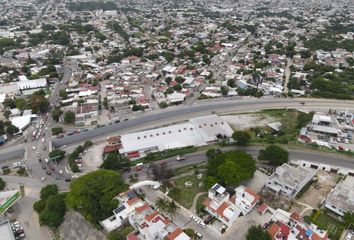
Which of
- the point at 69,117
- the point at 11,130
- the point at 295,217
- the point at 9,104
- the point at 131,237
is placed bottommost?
the point at 9,104

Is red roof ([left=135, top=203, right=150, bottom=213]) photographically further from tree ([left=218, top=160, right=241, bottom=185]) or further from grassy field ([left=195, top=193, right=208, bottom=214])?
tree ([left=218, top=160, right=241, bottom=185])

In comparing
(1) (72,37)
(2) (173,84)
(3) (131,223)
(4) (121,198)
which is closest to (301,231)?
(3) (131,223)

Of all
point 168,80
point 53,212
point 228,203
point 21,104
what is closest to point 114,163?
point 53,212

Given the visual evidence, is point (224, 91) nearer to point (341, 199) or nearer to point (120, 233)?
point (341, 199)

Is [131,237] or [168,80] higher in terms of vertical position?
[131,237]

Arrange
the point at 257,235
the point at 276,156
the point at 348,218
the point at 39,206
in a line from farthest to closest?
1. the point at 276,156
2. the point at 39,206
3. the point at 348,218
4. the point at 257,235

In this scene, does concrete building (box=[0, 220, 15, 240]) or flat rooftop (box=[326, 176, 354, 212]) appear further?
flat rooftop (box=[326, 176, 354, 212])

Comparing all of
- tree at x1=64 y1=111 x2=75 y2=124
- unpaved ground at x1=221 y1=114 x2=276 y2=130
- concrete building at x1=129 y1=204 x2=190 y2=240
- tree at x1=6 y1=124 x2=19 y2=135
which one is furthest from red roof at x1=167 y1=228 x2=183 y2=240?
tree at x1=6 y1=124 x2=19 y2=135
